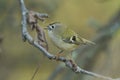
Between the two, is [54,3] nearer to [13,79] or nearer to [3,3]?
[3,3]

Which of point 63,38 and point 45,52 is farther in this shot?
point 63,38

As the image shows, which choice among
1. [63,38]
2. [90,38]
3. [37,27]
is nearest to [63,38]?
[63,38]

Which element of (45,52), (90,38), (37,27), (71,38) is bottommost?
(90,38)

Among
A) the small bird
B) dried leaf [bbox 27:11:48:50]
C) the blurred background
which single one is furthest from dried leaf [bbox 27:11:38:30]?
the blurred background

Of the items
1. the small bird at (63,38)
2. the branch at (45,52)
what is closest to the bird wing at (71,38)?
the small bird at (63,38)

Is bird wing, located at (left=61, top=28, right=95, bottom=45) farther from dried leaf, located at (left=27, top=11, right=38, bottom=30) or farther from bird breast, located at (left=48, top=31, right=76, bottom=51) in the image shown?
dried leaf, located at (left=27, top=11, right=38, bottom=30)

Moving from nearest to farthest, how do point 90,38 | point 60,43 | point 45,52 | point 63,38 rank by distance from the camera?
point 45,52 → point 60,43 → point 63,38 → point 90,38

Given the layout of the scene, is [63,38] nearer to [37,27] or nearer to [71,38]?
[71,38]

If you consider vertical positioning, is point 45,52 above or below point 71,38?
above
